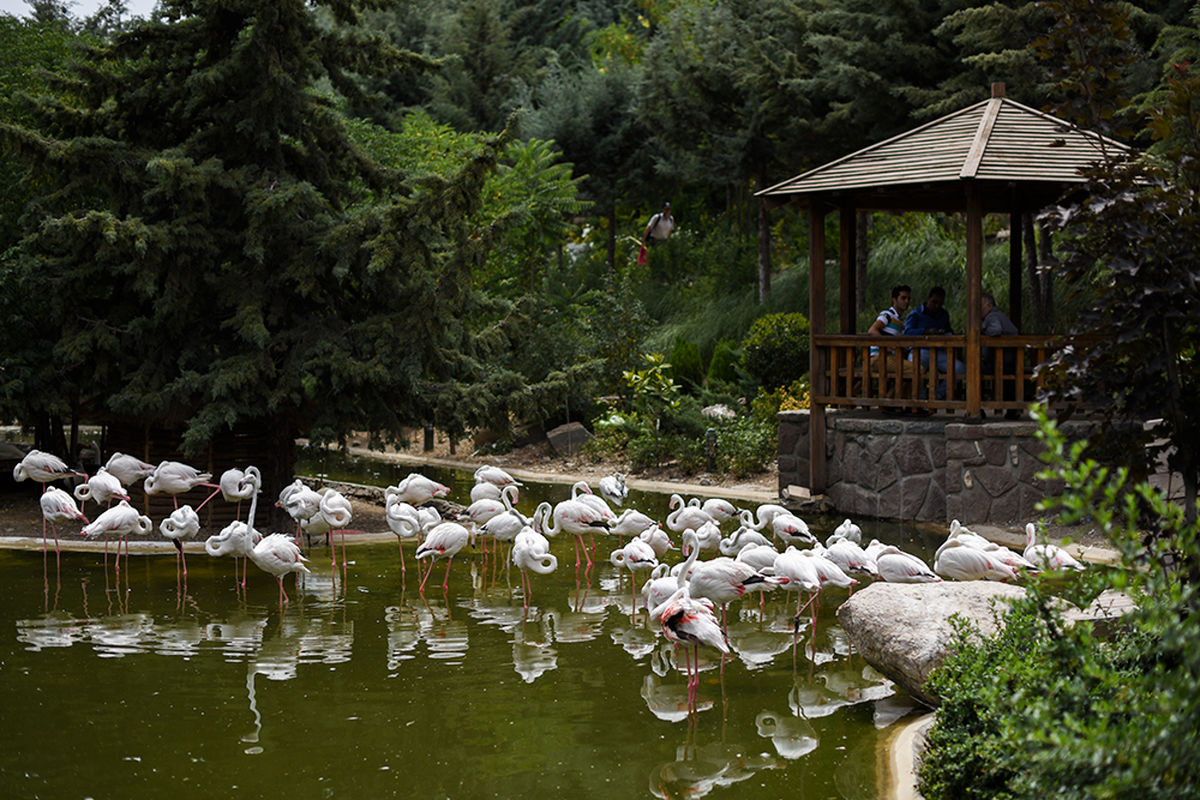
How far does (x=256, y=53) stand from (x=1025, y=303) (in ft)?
44.9

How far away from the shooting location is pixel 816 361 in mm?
13953

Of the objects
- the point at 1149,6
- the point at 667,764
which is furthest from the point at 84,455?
the point at 1149,6

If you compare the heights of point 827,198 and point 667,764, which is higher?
point 827,198

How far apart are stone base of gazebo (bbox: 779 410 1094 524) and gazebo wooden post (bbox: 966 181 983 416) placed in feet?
1.03

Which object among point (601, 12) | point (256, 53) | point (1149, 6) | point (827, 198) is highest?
point (601, 12)

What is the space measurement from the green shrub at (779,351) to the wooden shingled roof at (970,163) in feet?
14.2

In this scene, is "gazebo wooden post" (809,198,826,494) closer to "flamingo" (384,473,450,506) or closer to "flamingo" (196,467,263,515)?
"flamingo" (384,473,450,506)

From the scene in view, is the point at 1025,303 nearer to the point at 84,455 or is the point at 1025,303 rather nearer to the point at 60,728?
the point at 84,455

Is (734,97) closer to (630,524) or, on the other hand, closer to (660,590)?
(630,524)

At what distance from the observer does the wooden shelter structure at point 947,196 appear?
40.7ft

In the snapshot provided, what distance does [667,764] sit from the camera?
18.5 feet

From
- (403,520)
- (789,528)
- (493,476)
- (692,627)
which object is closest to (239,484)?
(403,520)

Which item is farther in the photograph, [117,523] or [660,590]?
[117,523]

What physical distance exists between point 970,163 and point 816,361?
296 centimetres
